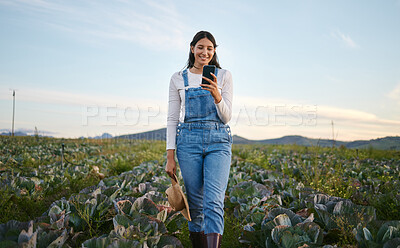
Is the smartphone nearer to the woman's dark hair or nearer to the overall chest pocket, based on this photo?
the overall chest pocket

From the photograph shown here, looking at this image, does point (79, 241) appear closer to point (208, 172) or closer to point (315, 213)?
point (208, 172)

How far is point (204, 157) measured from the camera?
2.64m

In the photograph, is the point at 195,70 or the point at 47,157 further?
the point at 47,157

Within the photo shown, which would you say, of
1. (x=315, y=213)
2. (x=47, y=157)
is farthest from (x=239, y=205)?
(x=47, y=157)

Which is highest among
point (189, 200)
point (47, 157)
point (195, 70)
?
point (195, 70)

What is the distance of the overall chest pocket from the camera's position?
2.69m

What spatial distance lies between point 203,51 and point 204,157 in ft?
3.12

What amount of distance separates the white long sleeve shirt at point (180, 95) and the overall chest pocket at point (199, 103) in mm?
68

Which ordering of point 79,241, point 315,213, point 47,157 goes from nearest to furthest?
point 79,241
point 315,213
point 47,157

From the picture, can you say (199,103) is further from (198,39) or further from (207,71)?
(198,39)

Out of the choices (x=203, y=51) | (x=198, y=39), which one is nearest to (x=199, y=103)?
(x=203, y=51)

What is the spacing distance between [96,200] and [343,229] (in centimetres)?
265

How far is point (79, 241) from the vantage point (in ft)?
10.3

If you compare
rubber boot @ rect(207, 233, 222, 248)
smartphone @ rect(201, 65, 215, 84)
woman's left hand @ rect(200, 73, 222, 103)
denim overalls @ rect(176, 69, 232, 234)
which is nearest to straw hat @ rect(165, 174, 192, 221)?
denim overalls @ rect(176, 69, 232, 234)
